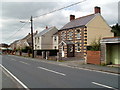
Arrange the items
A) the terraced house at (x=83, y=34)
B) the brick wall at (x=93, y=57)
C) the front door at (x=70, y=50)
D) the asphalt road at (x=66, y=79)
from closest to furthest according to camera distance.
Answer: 1. the asphalt road at (x=66, y=79)
2. the brick wall at (x=93, y=57)
3. the terraced house at (x=83, y=34)
4. the front door at (x=70, y=50)

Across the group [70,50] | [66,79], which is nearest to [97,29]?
[70,50]

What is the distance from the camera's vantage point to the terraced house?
32.2 metres

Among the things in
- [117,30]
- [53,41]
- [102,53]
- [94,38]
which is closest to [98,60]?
[102,53]

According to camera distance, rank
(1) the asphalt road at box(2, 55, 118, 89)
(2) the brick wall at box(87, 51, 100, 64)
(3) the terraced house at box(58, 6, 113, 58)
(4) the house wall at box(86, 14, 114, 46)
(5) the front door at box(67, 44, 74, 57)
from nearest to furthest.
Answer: (1) the asphalt road at box(2, 55, 118, 89), (2) the brick wall at box(87, 51, 100, 64), (3) the terraced house at box(58, 6, 113, 58), (4) the house wall at box(86, 14, 114, 46), (5) the front door at box(67, 44, 74, 57)

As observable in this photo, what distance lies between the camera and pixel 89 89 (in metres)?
7.55

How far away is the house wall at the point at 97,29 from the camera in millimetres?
32625

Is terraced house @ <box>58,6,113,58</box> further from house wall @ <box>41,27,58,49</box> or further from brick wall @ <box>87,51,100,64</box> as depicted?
house wall @ <box>41,27,58,49</box>

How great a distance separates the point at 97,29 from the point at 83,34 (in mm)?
4317

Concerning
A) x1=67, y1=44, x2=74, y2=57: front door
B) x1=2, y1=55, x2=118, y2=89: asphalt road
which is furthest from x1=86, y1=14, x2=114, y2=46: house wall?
x1=2, y1=55, x2=118, y2=89: asphalt road

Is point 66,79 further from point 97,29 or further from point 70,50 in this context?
point 97,29

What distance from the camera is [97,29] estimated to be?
3472cm

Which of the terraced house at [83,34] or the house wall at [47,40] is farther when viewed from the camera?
the house wall at [47,40]

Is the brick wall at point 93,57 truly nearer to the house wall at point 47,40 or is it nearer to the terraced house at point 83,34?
the terraced house at point 83,34

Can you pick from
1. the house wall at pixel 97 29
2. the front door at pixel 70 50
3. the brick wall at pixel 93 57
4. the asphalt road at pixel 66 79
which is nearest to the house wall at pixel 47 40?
the front door at pixel 70 50
